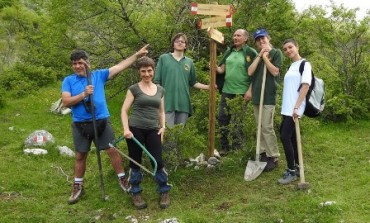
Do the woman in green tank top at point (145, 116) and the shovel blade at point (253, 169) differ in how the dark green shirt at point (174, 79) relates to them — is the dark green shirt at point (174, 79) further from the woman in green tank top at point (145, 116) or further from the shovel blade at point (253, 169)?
the shovel blade at point (253, 169)

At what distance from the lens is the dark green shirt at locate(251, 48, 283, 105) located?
20.3ft

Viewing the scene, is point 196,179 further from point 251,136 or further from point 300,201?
point 300,201

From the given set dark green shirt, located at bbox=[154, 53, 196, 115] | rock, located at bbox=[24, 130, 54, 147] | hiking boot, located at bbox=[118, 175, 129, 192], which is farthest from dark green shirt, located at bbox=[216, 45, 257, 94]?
rock, located at bbox=[24, 130, 54, 147]

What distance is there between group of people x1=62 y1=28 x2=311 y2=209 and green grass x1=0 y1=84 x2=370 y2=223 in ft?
0.85

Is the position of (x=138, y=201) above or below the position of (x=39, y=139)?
below

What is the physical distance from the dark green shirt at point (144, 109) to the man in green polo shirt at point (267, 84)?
1635mm

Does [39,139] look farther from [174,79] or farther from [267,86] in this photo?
[267,86]

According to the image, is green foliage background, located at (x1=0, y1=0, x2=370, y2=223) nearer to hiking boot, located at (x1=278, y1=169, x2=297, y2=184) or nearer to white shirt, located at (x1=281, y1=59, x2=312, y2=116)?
hiking boot, located at (x1=278, y1=169, x2=297, y2=184)

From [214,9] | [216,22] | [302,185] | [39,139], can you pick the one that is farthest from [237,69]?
[39,139]

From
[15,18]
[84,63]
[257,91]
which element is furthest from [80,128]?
[15,18]

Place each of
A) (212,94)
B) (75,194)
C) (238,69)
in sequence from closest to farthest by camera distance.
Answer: (75,194) < (238,69) < (212,94)

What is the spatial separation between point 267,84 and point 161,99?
1.68 meters

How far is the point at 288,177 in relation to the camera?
6199 mm

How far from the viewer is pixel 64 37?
1100cm
